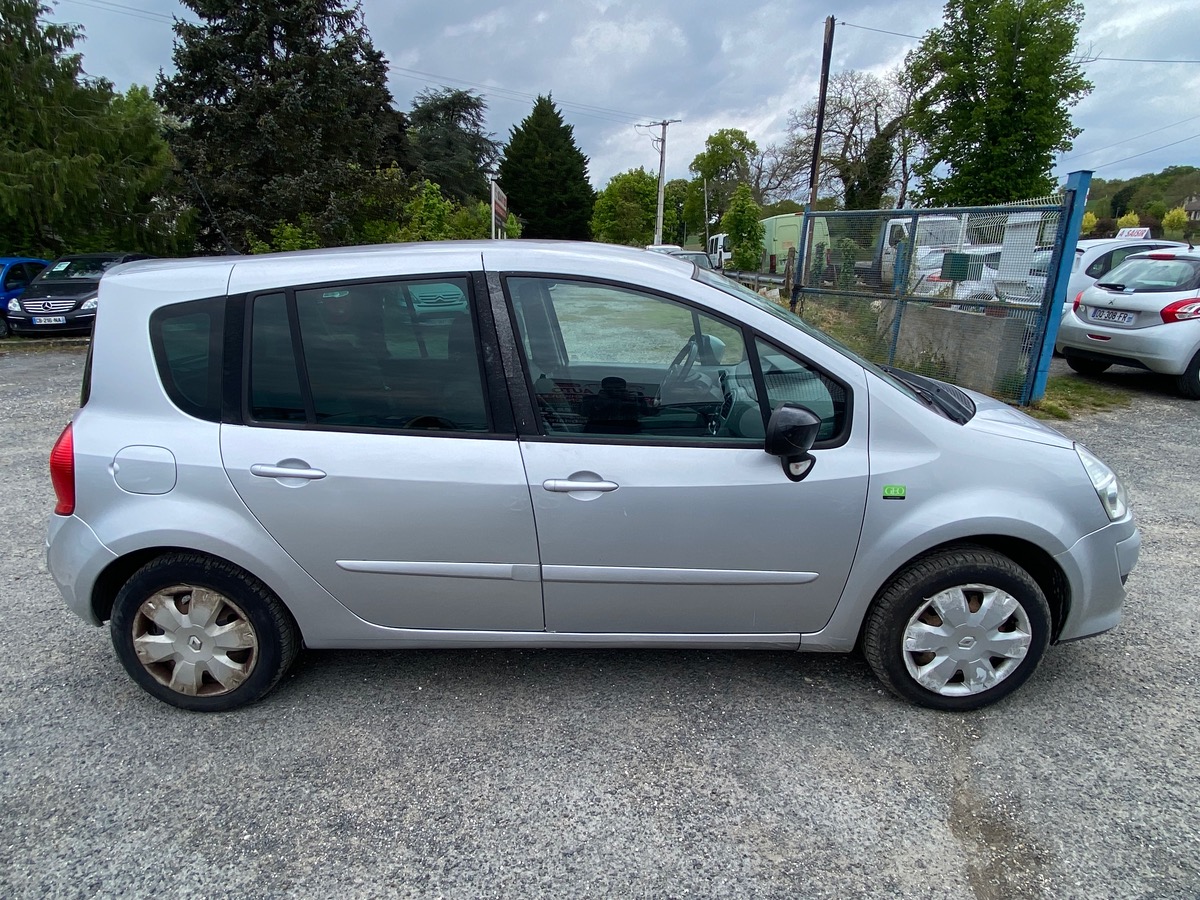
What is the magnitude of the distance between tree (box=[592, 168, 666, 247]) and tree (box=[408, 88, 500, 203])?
1194 centimetres

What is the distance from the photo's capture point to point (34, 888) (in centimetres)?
203

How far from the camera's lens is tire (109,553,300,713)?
2.62 meters

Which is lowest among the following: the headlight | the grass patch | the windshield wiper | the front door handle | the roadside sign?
the grass patch

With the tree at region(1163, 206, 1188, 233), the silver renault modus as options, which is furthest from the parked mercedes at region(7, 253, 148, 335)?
the tree at region(1163, 206, 1188, 233)

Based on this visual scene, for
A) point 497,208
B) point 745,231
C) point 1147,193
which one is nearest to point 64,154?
point 497,208

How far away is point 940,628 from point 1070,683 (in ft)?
2.53

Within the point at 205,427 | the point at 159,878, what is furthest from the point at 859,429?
the point at 159,878

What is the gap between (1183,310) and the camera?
7.84 metres

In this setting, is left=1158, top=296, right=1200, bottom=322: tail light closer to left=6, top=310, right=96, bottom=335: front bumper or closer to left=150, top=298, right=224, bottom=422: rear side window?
left=150, top=298, right=224, bottom=422: rear side window

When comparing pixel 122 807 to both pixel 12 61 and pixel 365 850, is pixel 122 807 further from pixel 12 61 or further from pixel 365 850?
pixel 12 61

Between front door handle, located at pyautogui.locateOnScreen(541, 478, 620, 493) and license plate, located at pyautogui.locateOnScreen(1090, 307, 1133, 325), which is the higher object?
front door handle, located at pyautogui.locateOnScreen(541, 478, 620, 493)

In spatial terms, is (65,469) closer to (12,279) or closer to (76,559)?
(76,559)

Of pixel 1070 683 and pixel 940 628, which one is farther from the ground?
pixel 940 628

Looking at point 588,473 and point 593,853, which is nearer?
point 593,853
